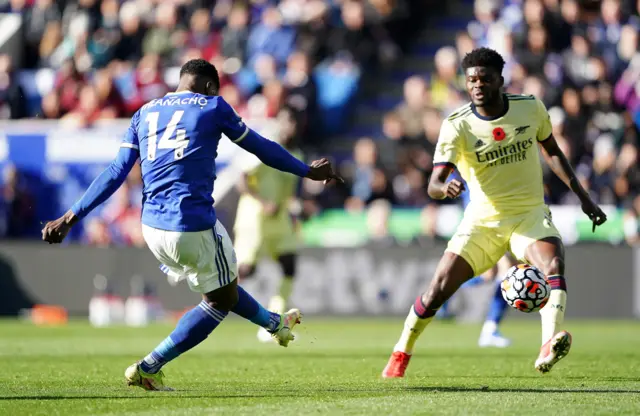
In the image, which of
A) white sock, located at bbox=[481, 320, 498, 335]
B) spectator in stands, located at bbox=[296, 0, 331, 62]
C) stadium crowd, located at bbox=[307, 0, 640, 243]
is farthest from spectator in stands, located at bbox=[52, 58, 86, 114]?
white sock, located at bbox=[481, 320, 498, 335]

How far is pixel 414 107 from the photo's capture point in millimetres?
20281

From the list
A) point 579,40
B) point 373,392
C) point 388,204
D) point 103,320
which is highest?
point 579,40

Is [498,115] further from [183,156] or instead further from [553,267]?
[183,156]

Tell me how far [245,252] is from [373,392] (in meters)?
6.92

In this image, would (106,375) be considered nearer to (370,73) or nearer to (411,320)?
(411,320)

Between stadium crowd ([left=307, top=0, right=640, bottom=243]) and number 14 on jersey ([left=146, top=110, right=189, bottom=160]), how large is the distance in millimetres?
10526

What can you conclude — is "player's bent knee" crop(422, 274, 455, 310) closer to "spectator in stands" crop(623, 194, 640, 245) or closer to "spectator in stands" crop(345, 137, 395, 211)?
"spectator in stands" crop(623, 194, 640, 245)

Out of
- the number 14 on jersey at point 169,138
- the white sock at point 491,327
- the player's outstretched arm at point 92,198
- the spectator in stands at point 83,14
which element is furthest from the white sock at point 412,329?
the spectator in stands at point 83,14

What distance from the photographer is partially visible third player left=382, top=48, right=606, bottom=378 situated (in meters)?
9.00

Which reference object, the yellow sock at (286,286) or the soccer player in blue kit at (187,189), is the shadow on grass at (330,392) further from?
the yellow sock at (286,286)

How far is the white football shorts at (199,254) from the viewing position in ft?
26.5

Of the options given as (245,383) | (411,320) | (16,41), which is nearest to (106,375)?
(245,383)

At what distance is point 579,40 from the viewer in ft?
65.4

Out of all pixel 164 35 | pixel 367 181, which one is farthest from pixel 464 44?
pixel 164 35
